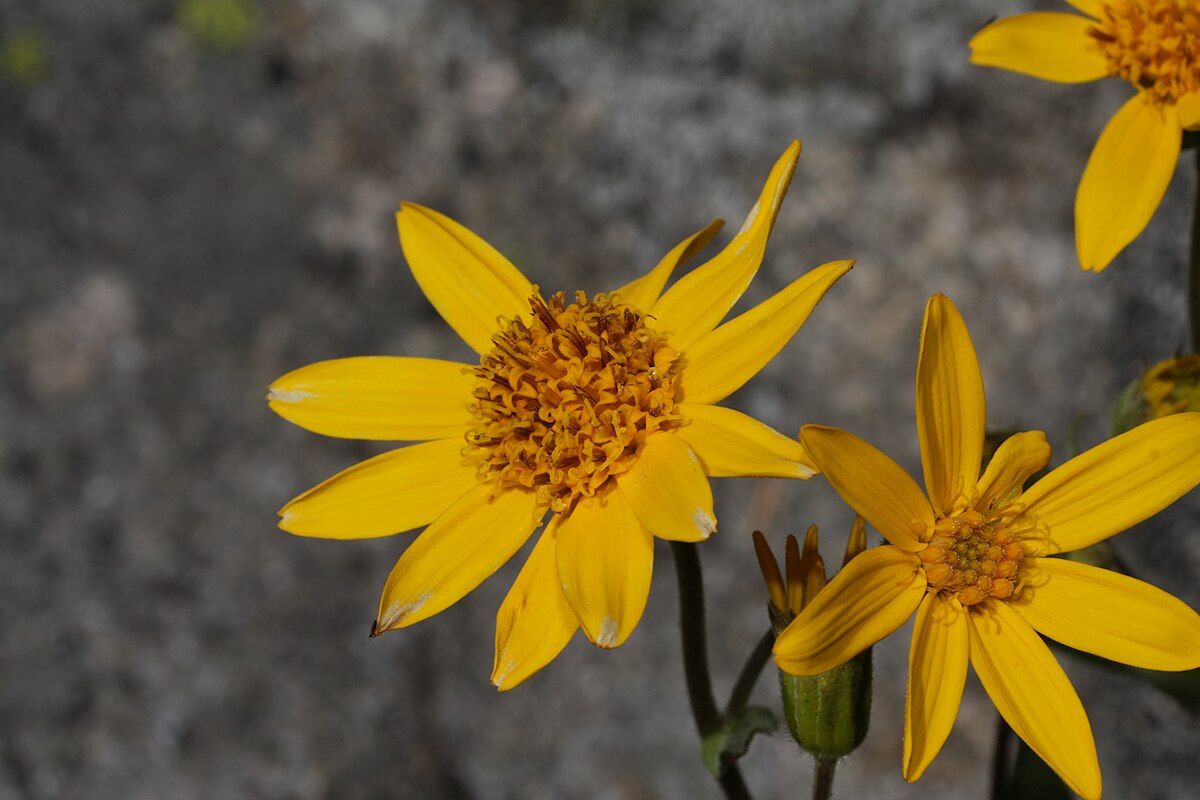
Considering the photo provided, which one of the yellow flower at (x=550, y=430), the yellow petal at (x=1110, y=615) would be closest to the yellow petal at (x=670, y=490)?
the yellow flower at (x=550, y=430)

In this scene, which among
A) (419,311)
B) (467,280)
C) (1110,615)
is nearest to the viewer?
(1110,615)

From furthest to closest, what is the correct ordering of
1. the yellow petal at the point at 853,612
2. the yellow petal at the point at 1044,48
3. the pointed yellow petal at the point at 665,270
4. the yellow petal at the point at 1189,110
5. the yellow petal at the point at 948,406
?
the yellow petal at the point at 1044,48 → the yellow petal at the point at 1189,110 → the pointed yellow petal at the point at 665,270 → the yellow petal at the point at 948,406 → the yellow petal at the point at 853,612

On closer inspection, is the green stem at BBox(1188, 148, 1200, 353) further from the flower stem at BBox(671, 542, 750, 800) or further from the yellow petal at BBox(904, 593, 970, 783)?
the flower stem at BBox(671, 542, 750, 800)

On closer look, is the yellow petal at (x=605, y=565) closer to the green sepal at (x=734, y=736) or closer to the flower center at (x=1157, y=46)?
the green sepal at (x=734, y=736)

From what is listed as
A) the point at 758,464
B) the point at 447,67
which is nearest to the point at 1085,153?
the point at 447,67

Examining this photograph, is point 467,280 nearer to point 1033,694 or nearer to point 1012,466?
point 1012,466

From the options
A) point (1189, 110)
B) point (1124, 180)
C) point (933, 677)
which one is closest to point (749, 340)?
point (933, 677)

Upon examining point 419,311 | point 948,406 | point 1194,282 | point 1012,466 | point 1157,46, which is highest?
point 419,311
